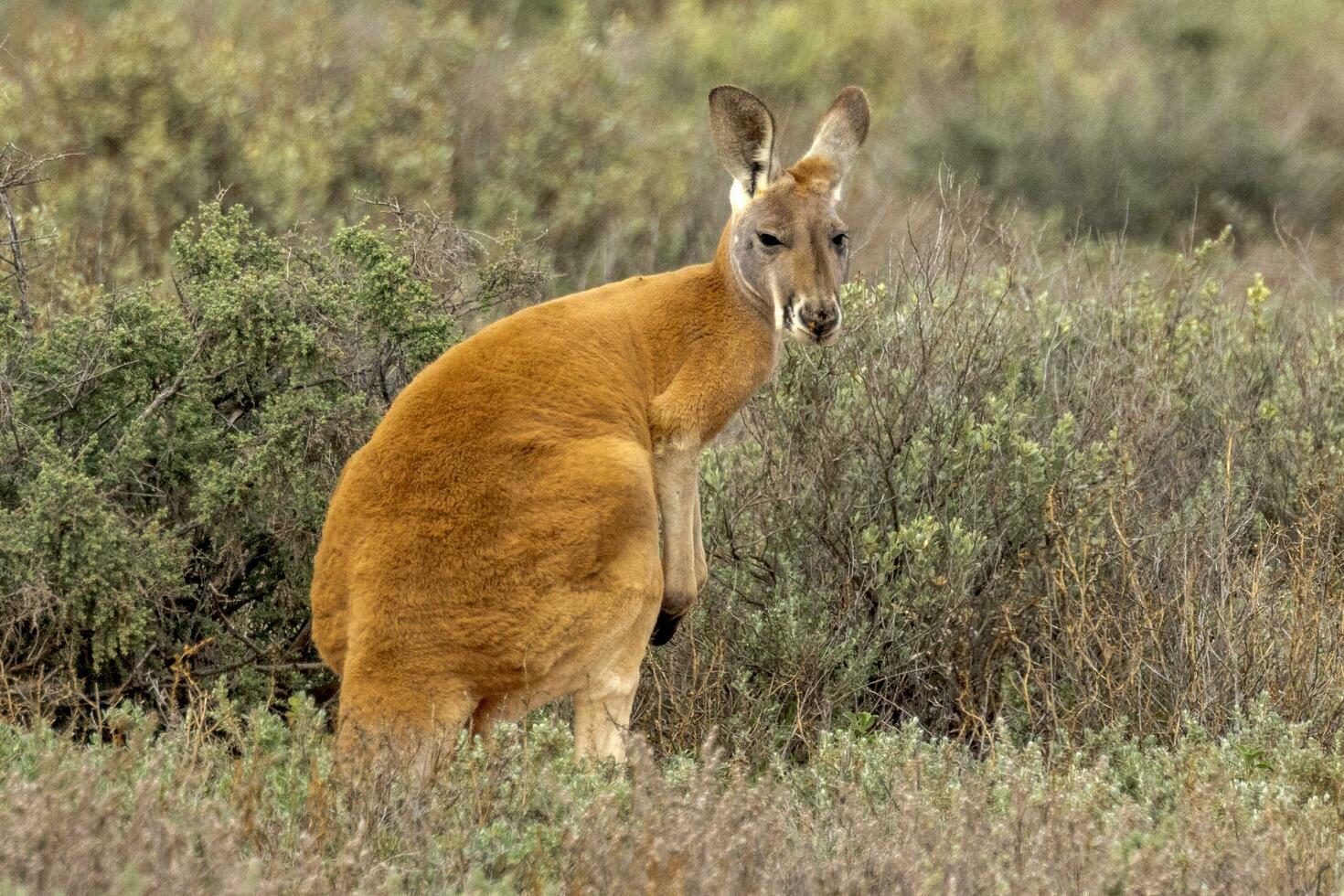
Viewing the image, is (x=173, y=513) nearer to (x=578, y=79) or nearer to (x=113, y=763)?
(x=113, y=763)

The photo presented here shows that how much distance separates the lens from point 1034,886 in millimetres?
3494

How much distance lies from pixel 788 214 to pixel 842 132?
0.46 m

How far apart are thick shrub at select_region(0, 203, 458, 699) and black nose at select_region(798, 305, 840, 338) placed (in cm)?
153

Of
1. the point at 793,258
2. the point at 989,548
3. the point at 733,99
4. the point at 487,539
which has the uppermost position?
the point at 733,99

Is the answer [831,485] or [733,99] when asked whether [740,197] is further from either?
[831,485]

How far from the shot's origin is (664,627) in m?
5.08

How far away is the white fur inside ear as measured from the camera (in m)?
5.29

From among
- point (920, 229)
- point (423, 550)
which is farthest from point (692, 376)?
point (920, 229)

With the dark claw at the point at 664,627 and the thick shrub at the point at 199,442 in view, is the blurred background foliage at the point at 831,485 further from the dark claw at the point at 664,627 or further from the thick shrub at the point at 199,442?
the dark claw at the point at 664,627

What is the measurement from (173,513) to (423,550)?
1.82m

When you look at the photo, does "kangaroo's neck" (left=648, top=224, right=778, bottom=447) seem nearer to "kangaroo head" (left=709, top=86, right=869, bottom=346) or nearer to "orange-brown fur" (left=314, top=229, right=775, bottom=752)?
"kangaroo head" (left=709, top=86, right=869, bottom=346)

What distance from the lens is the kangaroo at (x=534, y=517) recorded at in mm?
4293

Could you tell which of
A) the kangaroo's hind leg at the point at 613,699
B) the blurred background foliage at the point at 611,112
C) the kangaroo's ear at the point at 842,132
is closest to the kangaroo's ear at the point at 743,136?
the kangaroo's ear at the point at 842,132

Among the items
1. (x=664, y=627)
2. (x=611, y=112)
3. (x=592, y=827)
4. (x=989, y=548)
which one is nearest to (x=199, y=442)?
(x=664, y=627)
